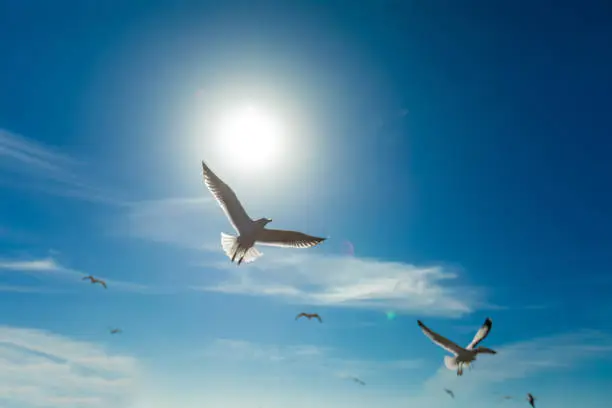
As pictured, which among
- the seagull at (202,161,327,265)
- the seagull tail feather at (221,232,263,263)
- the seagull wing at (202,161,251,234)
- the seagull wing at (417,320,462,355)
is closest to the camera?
the seagull wing at (202,161,251,234)

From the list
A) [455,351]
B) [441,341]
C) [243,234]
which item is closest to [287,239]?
[243,234]

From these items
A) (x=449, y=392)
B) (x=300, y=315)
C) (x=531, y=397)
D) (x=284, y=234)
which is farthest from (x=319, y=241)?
(x=449, y=392)

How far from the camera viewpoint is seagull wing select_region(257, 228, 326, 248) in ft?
116

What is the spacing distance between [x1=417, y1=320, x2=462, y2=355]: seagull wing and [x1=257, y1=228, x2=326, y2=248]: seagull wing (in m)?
11.0

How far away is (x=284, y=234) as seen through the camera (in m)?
35.6

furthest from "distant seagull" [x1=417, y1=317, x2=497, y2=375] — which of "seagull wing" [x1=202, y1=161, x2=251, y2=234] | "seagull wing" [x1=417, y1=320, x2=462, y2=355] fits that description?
"seagull wing" [x1=202, y1=161, x2=251, y2=234]

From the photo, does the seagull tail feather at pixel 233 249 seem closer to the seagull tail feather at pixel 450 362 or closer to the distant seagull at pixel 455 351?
the distant seagull at pixel 455 351

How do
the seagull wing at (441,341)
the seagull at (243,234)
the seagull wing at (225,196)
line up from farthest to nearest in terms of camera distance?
1. the seagull wing at (441,341)
2. the seagull at (243,234)
3. the seagull wing at (225,196)

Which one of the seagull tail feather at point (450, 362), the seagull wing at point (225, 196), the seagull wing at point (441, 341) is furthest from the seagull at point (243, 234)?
the seagull tail feather at point (450, 362)

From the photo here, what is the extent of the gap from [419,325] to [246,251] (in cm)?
1482

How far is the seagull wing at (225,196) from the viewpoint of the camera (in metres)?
32.4

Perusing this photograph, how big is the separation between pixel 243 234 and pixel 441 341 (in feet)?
57.6

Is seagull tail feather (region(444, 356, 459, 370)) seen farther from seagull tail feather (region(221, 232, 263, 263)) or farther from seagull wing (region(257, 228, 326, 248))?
seagull tail feather (region(221, 232, 263, 263))

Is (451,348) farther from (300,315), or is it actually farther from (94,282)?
(94,282)
